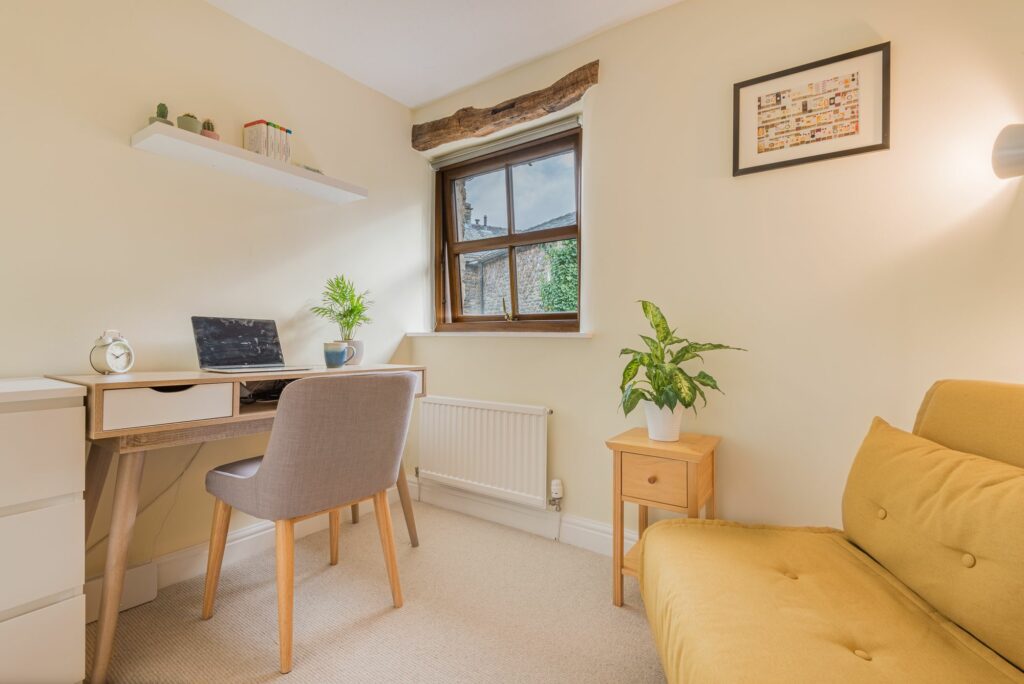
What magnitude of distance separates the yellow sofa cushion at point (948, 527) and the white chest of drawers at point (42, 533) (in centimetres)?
214

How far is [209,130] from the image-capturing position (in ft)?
6.19

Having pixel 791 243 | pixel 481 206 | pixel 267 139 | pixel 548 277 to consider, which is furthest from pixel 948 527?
pixel 267 139

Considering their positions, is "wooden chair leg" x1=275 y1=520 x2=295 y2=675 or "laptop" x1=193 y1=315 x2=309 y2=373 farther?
"laptop" x1=193 y1=315 x2=309 y2=373

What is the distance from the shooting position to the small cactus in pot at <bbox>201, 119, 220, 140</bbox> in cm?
187

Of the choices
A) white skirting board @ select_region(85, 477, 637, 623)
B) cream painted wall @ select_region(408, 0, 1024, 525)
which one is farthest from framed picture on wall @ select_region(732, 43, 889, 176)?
white skirting board @ select_region(85, 477, 637, 623)

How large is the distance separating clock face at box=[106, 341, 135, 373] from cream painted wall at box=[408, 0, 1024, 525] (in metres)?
1.73

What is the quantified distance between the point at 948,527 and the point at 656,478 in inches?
32.5

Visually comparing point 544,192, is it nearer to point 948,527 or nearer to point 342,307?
point 342,307

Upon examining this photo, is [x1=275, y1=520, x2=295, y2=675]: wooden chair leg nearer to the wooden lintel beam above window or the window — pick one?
the window

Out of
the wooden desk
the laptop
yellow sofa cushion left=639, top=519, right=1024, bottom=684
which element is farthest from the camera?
the laptop

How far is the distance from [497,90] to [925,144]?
198 centimetres

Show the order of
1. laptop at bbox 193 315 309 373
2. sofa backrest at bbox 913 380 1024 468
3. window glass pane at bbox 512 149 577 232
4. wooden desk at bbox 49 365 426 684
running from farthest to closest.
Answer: window glass pane at bbox 512 149 577 232 → laptop at bbox 193 315 309 373 → wooden desk at bbox 49 365 426 684 → sofa backrest at bbox 913 380 1024 468

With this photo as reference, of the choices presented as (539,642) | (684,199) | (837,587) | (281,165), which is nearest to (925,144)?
(684,199)

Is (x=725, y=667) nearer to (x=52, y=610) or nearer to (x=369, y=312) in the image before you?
(x=52, y=610)
